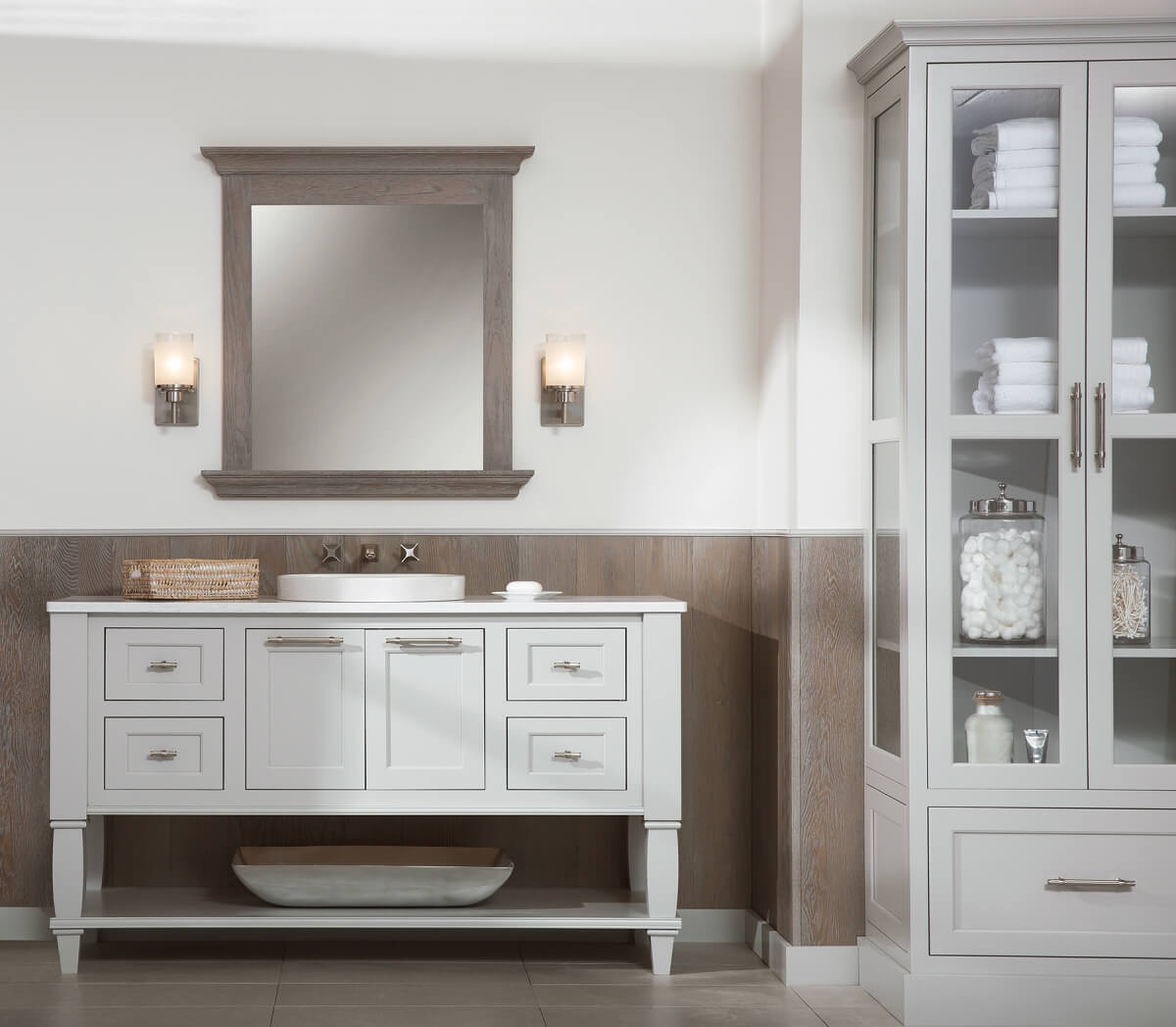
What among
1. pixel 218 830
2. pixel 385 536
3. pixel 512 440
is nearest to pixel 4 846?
pixel 218 830

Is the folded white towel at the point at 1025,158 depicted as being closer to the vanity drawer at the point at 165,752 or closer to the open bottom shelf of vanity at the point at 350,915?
the open bottom shelf of vanity at the point at 350,915

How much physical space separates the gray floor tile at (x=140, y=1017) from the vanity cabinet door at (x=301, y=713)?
506 mm

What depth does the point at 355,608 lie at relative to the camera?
2.94 metres

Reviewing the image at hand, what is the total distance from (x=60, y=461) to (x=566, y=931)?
187 centimetres

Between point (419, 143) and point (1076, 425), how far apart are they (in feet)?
6.13

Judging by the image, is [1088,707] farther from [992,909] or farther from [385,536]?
[385,536]

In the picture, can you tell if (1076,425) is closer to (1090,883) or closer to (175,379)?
(1090,883)

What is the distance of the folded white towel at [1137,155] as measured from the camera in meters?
2.71

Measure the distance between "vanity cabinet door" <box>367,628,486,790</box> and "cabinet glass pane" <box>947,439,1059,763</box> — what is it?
1115 mm

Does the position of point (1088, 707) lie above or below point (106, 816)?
above

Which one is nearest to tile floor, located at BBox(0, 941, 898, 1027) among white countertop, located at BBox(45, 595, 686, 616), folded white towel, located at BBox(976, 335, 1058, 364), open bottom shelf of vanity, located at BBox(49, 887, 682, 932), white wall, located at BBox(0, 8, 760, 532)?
open bottom shelf of vanity, located at BBox(49, 887, 682, 932)

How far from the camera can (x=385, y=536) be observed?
3.37 metres

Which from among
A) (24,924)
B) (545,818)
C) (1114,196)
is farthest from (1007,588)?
(24,924)

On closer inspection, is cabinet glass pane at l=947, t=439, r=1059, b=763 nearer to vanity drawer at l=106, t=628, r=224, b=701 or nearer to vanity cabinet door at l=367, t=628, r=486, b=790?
vanity cabinet door at l=367, t=628, r=486, b=790
